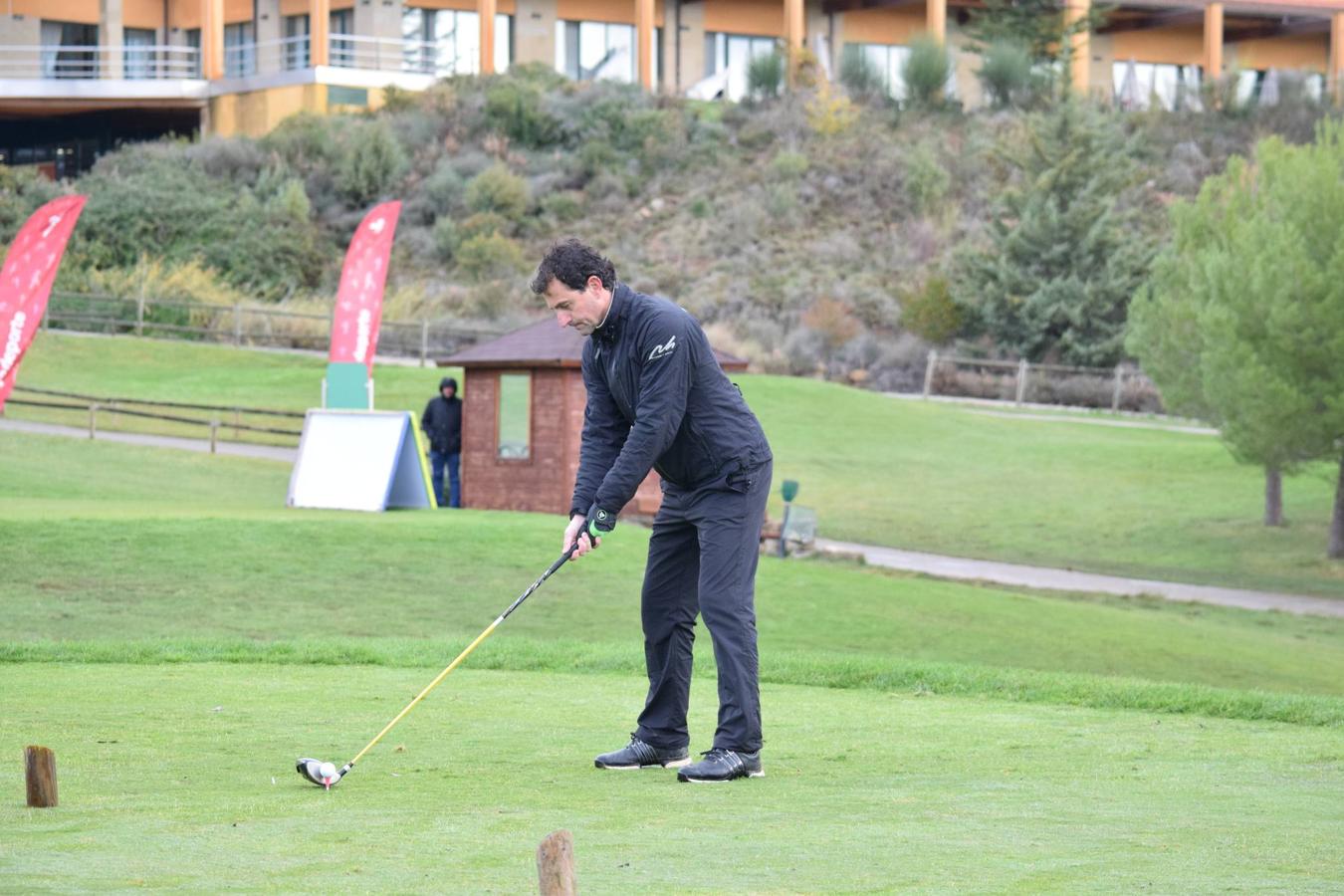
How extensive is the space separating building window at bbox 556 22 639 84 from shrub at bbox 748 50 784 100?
4.52 m

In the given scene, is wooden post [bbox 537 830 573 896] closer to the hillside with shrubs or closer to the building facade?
the hillside with shrubs

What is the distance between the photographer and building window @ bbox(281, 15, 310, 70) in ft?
212

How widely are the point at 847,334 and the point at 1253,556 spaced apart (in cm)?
2251

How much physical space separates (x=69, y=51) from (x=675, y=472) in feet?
205

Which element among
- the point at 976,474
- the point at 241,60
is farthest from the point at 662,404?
the point at 241,60

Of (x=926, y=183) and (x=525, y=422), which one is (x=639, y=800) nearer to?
(x=525, y=422)

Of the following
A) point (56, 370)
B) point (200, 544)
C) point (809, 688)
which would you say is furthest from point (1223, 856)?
point (56, 370)

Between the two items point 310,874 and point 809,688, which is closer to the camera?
point 310,874

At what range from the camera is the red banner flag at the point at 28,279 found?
1109 inches

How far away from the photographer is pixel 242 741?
770 centimetres

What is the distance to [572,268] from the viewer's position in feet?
23.1

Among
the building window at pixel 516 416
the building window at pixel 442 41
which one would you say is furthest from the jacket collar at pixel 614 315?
the building window at pixel 442 41

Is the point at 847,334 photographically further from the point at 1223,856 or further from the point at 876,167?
the point at 1223,856

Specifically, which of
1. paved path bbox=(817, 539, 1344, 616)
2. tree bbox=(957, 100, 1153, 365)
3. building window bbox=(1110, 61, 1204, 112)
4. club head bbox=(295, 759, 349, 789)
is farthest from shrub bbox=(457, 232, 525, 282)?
club head bbox=(295, 759, 349, 789)
